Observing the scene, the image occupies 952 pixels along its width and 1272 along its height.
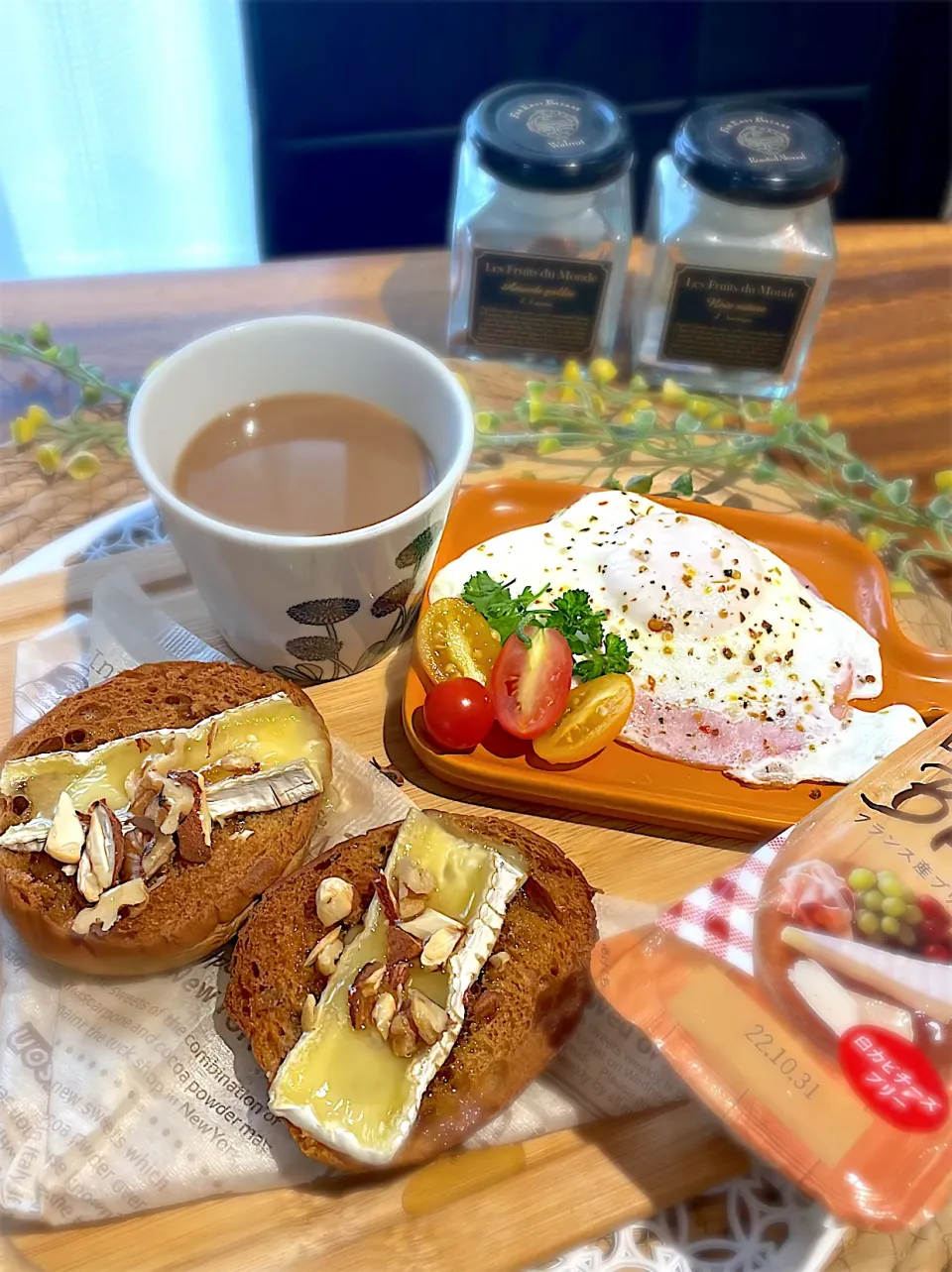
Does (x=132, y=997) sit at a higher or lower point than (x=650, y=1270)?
higher

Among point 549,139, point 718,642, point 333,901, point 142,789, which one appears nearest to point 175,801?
point 142,789

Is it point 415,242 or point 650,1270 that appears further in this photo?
point 415,242

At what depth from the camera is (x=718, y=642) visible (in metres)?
1.53

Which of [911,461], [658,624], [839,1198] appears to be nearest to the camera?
[839,1198]

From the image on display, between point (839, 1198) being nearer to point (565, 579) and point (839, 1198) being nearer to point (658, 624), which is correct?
point (658, 624)

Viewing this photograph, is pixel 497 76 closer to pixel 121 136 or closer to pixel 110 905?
pixel 121 136

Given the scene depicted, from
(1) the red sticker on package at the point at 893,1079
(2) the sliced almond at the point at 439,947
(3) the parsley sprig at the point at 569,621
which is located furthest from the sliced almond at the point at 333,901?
Answer: (1) the red sticker on package at the point at 893,1079

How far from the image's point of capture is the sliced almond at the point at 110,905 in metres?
1.16

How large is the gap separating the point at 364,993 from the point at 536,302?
1.35 m

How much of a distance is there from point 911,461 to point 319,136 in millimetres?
1792

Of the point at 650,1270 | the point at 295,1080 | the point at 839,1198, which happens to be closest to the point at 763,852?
the point at 839,1198

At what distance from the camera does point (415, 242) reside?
300cm

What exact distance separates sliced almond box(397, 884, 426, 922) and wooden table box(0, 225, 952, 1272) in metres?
0.96

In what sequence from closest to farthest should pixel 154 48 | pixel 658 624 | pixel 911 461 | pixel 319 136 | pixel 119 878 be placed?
pixel 119 878 → pixel 658 624 → pixel 911 461 → pixel 154 48 → pixel 319 136
